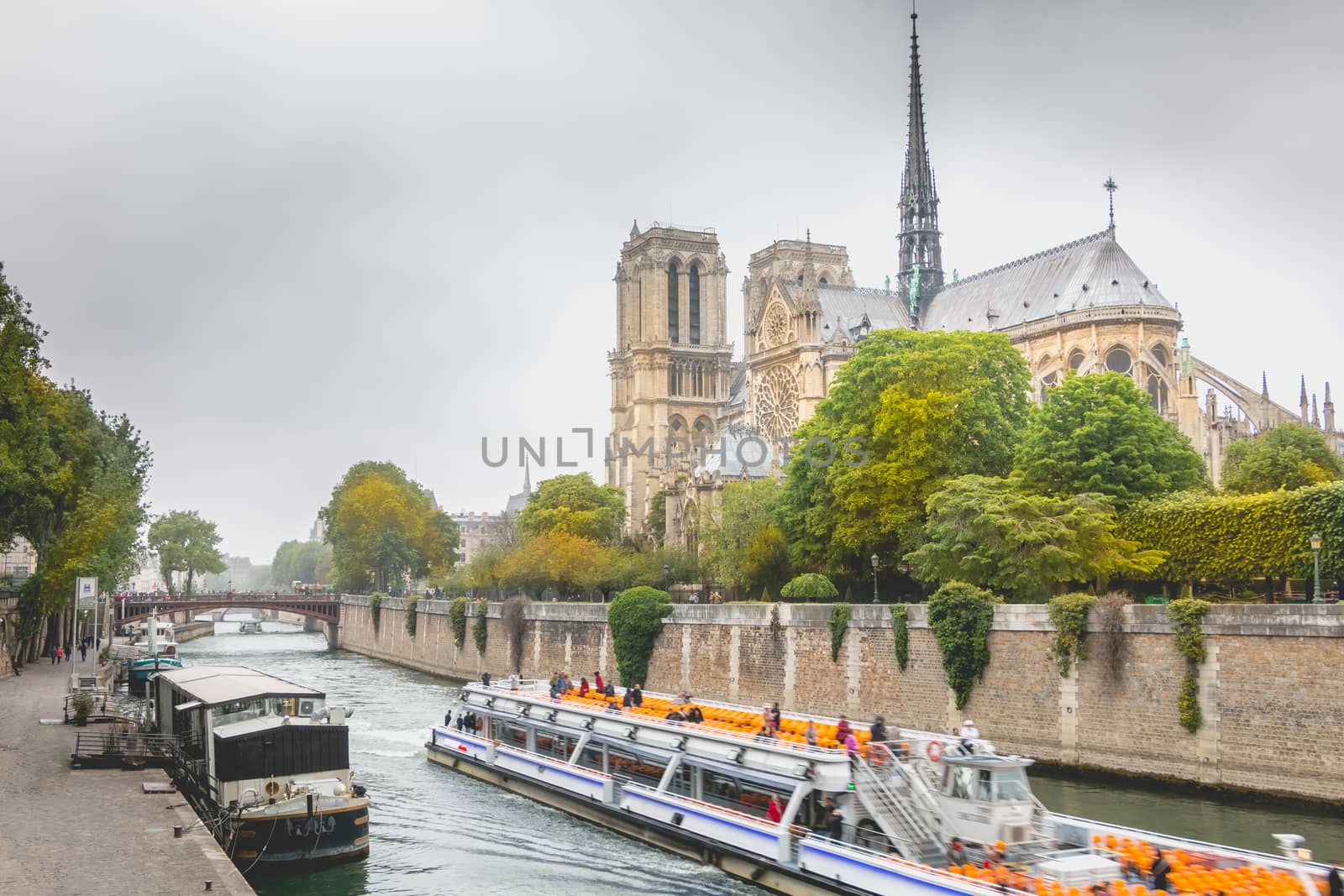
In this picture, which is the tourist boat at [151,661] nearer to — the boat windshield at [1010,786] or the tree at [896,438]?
→ the tree at [896,438]

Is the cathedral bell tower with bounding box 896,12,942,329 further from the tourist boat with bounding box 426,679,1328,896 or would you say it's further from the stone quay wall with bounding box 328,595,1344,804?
the tourist boat with bounding box 426,679,1328,896

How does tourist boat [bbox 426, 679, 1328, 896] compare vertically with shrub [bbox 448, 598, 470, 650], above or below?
below

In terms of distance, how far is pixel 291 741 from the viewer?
79.1 feet

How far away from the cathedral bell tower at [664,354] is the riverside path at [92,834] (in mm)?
80848

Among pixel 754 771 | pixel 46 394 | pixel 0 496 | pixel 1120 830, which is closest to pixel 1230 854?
pixel 1120 830

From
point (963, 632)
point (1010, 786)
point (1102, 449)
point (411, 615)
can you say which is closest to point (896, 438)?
point (1102, 449)

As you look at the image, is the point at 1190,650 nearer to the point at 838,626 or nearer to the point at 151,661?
the point at 838,626

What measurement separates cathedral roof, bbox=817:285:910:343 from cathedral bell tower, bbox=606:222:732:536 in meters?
17.4

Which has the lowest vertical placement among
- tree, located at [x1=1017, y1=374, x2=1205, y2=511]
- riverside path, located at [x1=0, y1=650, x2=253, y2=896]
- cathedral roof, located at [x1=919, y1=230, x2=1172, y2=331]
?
riverside path, located at [x1=0, y1=650, x2=253, y2=896]

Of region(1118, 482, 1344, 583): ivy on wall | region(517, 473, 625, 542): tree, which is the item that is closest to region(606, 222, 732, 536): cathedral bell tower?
region(517, 473, 625, 542): tree

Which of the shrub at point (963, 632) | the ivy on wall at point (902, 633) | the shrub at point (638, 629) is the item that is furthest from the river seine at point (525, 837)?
the shrub at point (638, 629)

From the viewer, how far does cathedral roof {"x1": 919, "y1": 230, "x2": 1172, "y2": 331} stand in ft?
261

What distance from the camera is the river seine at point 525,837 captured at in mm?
23094

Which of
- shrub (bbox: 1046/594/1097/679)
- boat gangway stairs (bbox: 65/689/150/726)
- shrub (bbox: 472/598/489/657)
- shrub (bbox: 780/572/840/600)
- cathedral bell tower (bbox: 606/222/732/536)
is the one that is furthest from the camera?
cathedral bell tower (bbox: 606/222/732/536)
